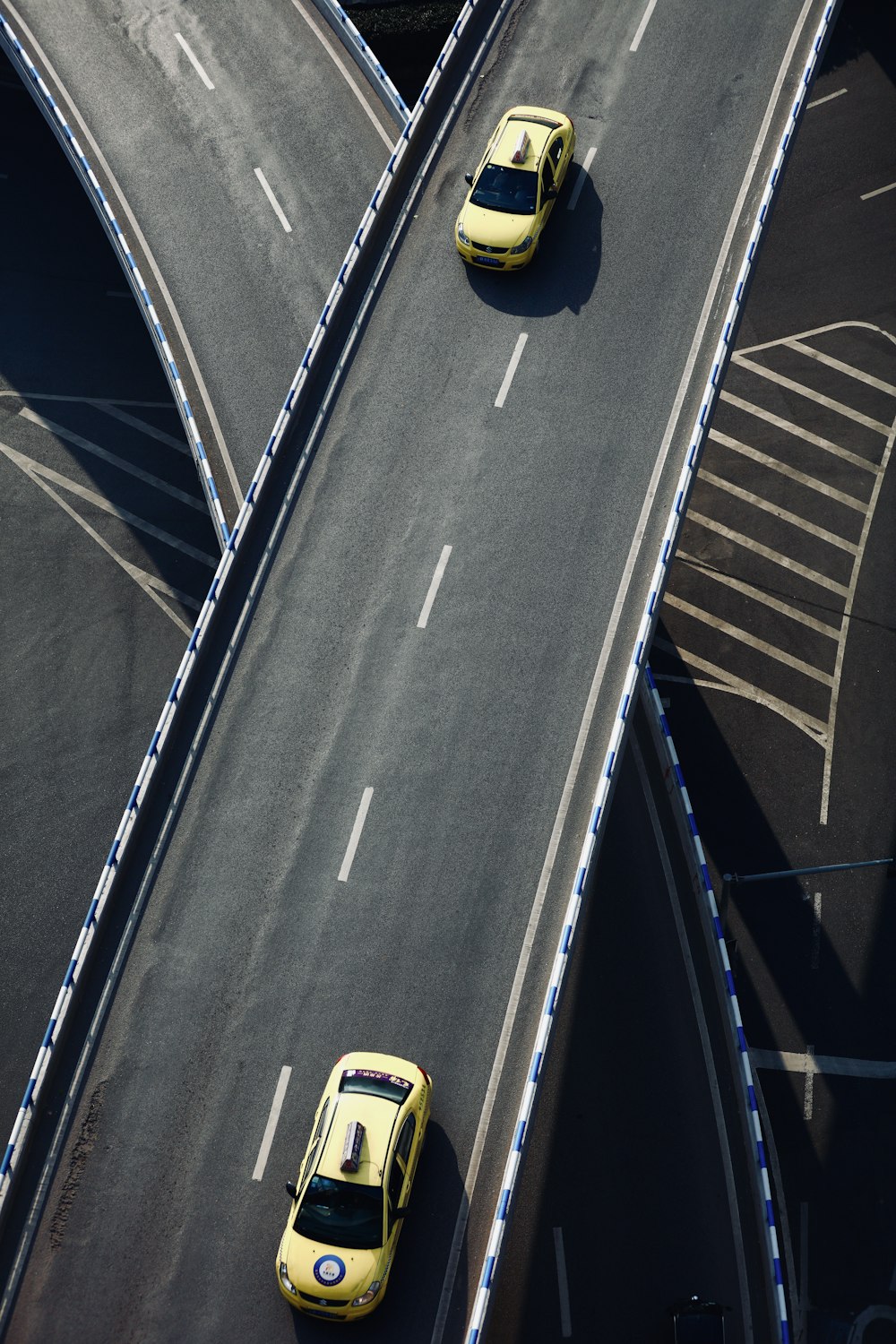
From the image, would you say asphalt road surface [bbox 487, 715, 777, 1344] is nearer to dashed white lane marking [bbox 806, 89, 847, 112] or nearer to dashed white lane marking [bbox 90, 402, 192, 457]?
dashed white lane marking [bbox 90, 402, 192, 457]

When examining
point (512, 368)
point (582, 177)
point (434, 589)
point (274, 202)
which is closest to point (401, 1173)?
point (434, 589)

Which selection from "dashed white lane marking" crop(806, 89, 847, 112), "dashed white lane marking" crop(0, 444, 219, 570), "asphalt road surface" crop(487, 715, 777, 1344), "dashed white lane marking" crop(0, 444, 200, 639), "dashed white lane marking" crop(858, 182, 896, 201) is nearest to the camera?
"asphalt road surface" crop(487, 715, 777, 1344)

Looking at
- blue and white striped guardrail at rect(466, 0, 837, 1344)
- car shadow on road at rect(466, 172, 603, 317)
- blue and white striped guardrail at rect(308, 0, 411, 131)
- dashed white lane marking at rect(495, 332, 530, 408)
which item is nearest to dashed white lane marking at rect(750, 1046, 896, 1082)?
blue and white striped guardrail at rect(466, 0, 837, 1344)

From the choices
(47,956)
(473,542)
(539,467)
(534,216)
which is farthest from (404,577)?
(47,956)

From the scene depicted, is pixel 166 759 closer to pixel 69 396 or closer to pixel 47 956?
pixel 47 956

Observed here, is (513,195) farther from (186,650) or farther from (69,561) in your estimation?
(69,561)

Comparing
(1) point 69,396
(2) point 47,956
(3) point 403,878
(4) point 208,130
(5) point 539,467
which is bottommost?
(2) point 47,956
